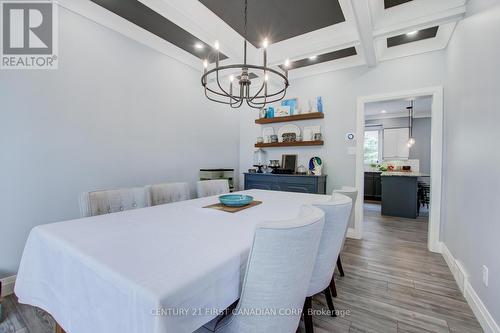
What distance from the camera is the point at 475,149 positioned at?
1831 mm

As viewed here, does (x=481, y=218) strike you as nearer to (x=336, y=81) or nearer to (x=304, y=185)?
(x=304, y=185)

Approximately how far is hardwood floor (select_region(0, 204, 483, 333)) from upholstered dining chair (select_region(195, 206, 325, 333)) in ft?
2.91

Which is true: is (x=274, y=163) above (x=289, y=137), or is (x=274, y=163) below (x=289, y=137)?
below

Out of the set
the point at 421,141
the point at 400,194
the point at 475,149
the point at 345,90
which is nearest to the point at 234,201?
the point at 475,149

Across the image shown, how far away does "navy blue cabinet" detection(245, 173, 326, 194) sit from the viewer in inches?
132

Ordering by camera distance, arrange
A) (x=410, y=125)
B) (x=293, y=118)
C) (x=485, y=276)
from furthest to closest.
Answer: (x=410, y=125) < (x=293, y=118) < (x=485, y=276)

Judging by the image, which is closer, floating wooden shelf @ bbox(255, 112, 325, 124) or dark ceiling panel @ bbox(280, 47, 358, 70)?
dark ceiling panel @ bbox(280, 47, 358, 70)

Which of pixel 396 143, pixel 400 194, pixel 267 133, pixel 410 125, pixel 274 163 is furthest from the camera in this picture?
pixel 396 143

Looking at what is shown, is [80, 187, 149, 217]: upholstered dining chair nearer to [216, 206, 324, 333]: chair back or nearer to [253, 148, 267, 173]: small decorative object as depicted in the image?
[216, 206, 324, 333]: chair back

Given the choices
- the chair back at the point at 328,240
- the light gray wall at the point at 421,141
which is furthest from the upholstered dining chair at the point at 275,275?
the light gray wall at the point at 421,141

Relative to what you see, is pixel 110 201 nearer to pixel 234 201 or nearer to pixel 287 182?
pixel 234 201

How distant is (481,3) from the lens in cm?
178

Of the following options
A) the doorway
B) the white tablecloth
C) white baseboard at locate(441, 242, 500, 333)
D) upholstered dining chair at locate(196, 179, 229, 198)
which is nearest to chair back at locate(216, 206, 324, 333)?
the white tablecloth

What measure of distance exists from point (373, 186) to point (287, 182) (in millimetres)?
4491
